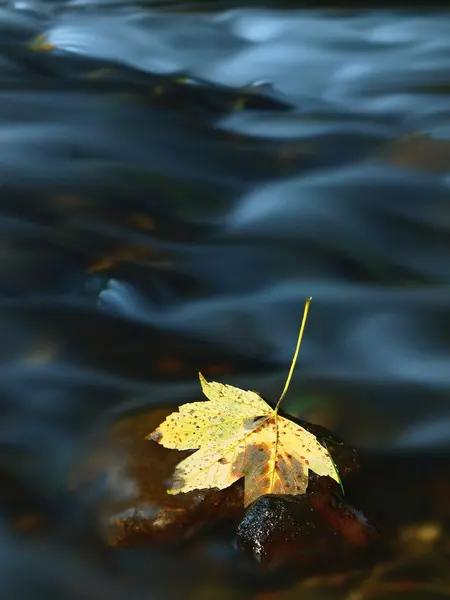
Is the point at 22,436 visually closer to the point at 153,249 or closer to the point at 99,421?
the point at 99,421

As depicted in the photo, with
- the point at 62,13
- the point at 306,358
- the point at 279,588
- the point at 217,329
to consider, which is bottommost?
the point at 279,588

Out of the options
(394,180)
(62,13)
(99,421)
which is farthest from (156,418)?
(62,13)

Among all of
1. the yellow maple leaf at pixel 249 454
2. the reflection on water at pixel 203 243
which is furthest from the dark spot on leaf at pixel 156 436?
the reflection on water at pixel 203 243

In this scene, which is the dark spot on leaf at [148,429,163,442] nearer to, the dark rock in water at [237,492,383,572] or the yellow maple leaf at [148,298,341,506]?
the yellow maple leaf at [148,298,341,506]

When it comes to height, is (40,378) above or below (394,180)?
below

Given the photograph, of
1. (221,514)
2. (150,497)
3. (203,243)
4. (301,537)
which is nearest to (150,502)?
(150,497)

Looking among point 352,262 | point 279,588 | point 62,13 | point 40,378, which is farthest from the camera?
point 62,13
